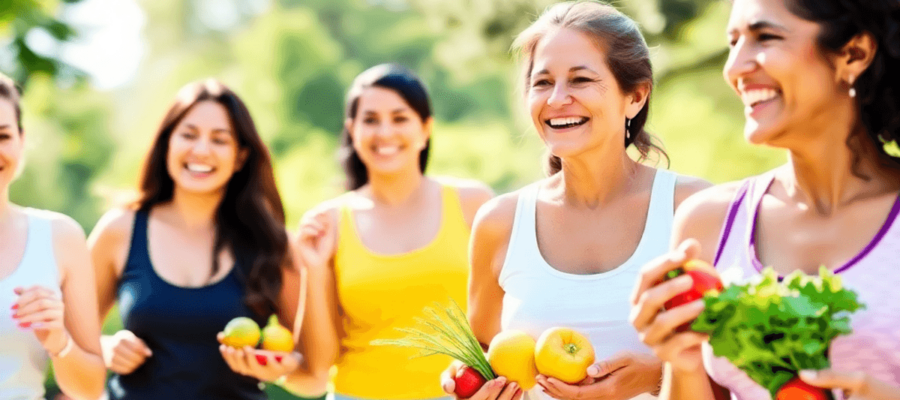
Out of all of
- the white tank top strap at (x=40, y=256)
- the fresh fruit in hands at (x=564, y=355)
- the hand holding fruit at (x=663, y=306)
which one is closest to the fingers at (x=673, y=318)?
the hand holding fruit at (x=663, y=306)

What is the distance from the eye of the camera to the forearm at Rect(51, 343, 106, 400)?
3.92 metres

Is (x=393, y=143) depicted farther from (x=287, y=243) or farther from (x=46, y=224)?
(x=46, y=224)

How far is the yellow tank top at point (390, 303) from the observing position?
4.63 metres

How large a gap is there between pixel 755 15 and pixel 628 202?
107 cm

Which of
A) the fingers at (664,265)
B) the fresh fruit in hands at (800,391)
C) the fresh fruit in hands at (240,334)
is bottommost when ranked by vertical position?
the fresh fruit in hands at (240,334)

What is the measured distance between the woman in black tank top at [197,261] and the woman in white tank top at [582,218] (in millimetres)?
1341

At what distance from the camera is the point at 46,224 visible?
159 inches

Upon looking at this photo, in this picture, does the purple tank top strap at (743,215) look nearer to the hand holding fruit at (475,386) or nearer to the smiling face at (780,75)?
the smiling face at (780,75)

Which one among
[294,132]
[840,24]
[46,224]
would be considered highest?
[840,24]

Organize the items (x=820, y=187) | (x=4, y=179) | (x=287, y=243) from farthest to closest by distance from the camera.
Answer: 1. (x=287, y=243)
2. (x=4, y=179)
3. (x=820, y=187)

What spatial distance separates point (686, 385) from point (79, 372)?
250 centimetres

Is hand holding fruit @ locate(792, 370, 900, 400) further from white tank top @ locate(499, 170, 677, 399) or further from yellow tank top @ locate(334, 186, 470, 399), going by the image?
yellow tank top @ locate(334, 186, 470, 399)

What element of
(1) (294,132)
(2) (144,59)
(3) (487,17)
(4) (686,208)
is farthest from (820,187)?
(2) (144,59)

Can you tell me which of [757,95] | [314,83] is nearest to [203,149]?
[757,95]
